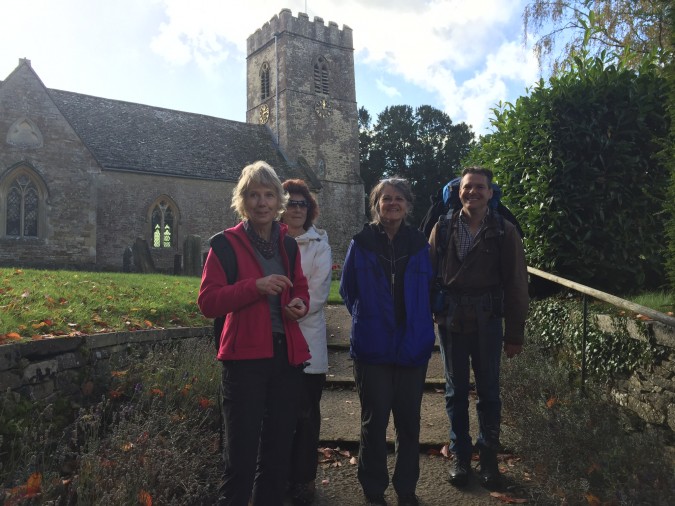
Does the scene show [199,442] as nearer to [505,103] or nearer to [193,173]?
[505,103]

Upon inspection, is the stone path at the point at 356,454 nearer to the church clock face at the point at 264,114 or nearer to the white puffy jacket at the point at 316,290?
the white puffy jacket at the point at 316,290

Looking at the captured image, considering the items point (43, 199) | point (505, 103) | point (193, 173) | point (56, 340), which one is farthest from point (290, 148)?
point (56, 340)

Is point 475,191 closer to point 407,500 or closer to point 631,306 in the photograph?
point 631,306

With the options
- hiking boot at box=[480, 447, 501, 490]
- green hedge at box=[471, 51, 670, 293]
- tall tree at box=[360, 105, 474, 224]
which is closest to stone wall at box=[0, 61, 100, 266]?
green hedge at box=[471, 51, 670, 293]

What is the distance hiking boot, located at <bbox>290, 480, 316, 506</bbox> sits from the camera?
12.2 feet

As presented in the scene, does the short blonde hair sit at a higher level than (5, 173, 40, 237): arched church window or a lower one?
lower

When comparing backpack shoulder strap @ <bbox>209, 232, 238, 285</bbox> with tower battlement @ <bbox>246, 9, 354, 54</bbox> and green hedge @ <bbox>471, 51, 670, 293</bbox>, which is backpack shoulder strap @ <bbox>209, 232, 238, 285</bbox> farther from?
tower battlement @ <bbox>246, 9, 354, 54</bbox>

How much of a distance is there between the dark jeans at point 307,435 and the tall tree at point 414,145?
44.2 metres

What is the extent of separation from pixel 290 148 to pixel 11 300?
2716 centimetres

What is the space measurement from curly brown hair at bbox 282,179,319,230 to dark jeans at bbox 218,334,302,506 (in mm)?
1104

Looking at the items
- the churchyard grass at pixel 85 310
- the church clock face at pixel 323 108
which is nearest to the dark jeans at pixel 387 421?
the churchyard grass at pixel 85 310

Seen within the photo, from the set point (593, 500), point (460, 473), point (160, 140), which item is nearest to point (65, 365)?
point (460, 473)

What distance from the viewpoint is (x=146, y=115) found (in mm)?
28062

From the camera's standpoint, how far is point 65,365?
4496 millimetres
